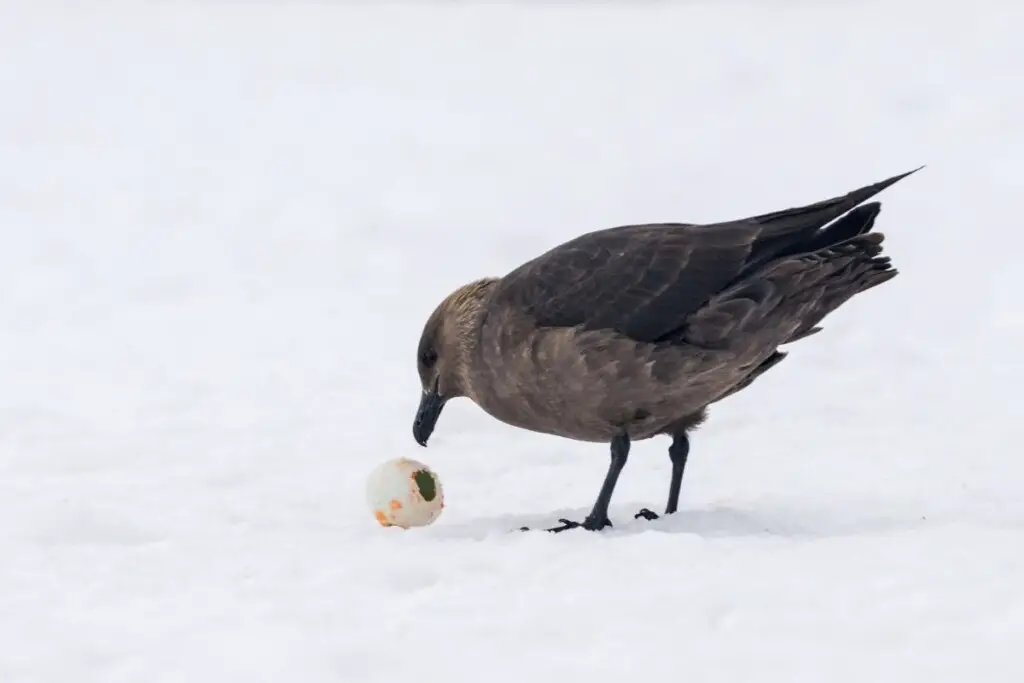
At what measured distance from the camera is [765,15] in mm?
16141

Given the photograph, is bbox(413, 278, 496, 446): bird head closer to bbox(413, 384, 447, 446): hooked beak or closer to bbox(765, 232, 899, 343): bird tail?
bbox(413, 384, 447, 446): hooked beak

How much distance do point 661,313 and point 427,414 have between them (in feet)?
4.33

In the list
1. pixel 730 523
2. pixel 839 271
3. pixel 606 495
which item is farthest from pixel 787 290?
pixel 606 495

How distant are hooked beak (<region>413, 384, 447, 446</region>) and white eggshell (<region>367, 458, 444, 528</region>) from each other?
2.27ft

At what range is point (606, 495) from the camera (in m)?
5.33

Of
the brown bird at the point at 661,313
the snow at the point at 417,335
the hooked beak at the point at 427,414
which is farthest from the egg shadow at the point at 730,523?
the hooked beak at the point at 427,414

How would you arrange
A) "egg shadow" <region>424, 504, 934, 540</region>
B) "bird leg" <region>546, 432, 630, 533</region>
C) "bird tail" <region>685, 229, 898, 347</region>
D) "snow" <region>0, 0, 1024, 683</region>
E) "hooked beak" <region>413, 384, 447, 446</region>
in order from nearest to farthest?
"snow" <region>0, 0, 1024, 683</region> → "egg shadow" <region>424, 504, 934, 540</region> → "bird tail" <region>685, 229, 898, 347</region> → "bird leg" <region>546, 432, 630, 533</region> → "hooked beak" <region>413, 384, 447, 446</region>

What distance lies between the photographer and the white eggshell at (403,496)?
5352 mm

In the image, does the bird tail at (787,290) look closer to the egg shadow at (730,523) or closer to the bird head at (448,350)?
the egg shadow at (730,523)

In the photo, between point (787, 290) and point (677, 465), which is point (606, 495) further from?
point (787, 290)

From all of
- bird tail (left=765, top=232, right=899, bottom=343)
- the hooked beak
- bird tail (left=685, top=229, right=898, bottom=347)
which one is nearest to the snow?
the hooked beak

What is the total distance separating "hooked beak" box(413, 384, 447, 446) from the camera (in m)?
6.11

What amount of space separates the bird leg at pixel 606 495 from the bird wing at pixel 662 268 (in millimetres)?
Answer: 432

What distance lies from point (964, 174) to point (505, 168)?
12.6 feet
